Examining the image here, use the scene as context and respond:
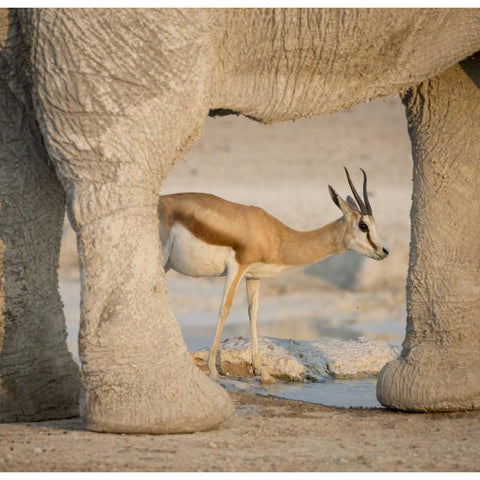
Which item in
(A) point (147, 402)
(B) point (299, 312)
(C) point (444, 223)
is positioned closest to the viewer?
(A) point (147, 402)

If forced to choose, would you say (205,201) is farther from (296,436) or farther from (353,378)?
(296,436)

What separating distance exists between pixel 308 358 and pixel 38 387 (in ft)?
7.49

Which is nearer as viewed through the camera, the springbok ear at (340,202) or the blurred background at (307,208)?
the springbok ear at (340,202)

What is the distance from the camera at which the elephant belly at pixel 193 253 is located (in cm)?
725

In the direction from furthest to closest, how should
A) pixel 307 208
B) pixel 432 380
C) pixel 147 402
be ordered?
pixel 307 208 < pixel 432 380 < pixel 147 402

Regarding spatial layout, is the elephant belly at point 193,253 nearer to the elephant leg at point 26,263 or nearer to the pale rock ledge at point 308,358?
the pale rock ledge at point 308,358

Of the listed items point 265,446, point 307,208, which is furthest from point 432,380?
point 307,208

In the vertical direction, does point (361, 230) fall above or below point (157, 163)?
above

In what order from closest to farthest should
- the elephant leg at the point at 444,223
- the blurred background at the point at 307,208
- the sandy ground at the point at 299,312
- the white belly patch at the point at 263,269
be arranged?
1. the sandy ground at the point at 299,312
2. the elephant leg at the point at 444,223
3. the white belly patch at the point at 263,269
4. the blurred background at the point at 307,208

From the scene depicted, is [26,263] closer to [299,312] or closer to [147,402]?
[147,402]

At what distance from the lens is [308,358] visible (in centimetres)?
706

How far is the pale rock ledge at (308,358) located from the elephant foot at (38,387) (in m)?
2.01

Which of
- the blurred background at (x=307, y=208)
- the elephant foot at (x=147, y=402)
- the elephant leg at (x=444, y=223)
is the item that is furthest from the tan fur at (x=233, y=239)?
the elephant foot at (x=147, y=402)

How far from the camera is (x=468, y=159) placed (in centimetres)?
544
